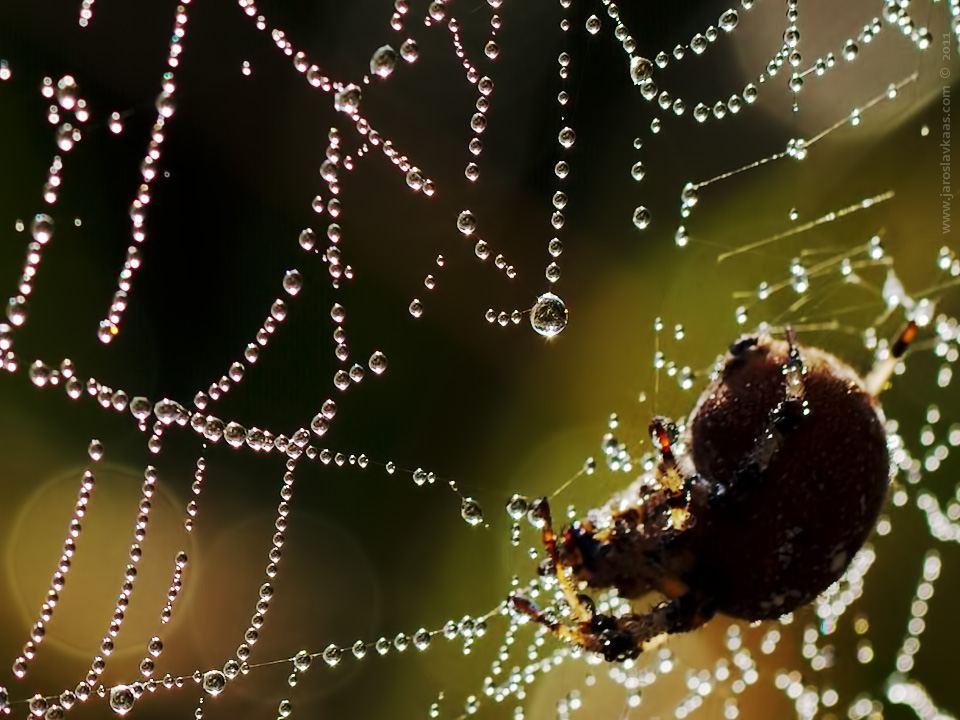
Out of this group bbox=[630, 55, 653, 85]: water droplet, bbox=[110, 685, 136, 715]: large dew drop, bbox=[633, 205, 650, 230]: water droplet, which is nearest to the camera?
bbox=[110, 685, 136, 715]: large dew drop

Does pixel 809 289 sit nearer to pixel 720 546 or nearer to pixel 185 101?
pixel 720 546

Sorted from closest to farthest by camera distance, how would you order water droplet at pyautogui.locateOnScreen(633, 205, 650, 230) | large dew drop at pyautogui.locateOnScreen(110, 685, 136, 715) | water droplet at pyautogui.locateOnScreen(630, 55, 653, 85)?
large dew drop at pyautogui.locateOnScreen(110, 685, 136, 715) < water droplet at pyautogui.locateOnScreen(630, 55, 653, 85) < water droplet at pyautogui.locateOnScreen(633, 205, 650, 230)

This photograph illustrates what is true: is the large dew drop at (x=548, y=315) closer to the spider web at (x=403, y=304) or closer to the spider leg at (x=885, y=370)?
the spider web at (x=403, y=304)

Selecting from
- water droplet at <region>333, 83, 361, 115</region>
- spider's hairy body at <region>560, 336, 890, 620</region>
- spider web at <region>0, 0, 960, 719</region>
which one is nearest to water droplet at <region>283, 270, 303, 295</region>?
spider web at <region>0, 0, 960, 719</region>

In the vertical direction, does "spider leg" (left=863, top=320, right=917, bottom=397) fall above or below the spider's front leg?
above

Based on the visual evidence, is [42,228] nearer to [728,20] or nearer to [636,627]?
[636,627]

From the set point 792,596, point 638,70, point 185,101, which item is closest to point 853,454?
point 792,596

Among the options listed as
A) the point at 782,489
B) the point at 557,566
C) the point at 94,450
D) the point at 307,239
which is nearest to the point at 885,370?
the point at 782,489

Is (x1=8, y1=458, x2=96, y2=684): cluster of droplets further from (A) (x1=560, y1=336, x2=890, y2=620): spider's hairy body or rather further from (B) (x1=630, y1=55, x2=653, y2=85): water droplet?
(B) (x1=630, y1=55, x2=653, y2=85): water droplet

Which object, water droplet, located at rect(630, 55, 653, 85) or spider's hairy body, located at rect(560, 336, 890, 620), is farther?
water droplet, located at rect(630, 55, 653, 85)
